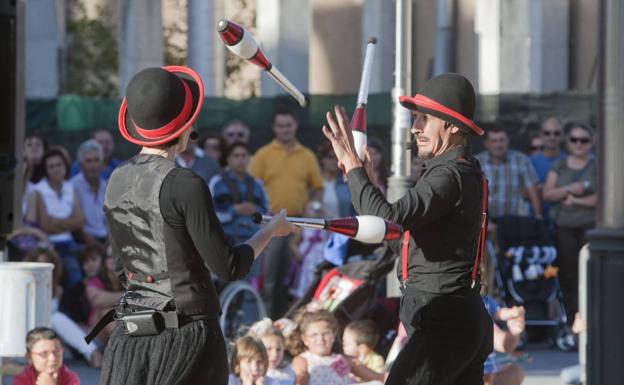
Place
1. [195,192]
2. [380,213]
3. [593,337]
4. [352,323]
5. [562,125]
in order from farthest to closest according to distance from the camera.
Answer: [562,125], [352,323], [593,337], [380,213], [195,192]

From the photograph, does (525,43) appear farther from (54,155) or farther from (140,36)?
(54,155)

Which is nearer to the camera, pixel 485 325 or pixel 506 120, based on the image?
pixel 485 325

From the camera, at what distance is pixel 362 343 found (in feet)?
34.5

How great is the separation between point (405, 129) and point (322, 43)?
9.77m

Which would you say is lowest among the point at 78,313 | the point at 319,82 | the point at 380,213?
the point at 78,313

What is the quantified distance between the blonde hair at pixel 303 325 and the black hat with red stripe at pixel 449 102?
3.92 meters

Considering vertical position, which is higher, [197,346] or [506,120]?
[506,120]

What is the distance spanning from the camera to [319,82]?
69.9 ft

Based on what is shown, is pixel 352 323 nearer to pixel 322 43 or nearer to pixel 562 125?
pixel 562 125

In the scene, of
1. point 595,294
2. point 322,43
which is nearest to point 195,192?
point 595,294

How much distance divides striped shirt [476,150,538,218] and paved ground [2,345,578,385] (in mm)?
1375

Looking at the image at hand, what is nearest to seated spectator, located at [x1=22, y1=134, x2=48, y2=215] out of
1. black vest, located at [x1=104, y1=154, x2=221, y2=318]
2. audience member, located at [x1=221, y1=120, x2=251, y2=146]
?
audience member, located at [x1=221, y1=120, x2=251, y2=146]

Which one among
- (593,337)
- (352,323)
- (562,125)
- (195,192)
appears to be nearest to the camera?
(195,192)

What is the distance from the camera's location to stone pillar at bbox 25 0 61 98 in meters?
17.8
